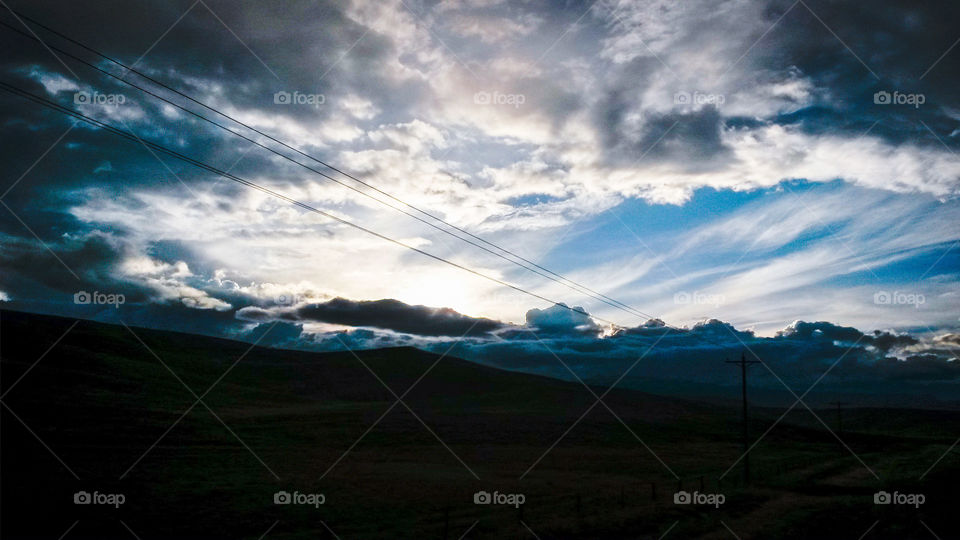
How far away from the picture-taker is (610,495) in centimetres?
3984

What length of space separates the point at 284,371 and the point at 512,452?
137058 millimetres

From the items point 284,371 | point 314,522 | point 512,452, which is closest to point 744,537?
point 314,522

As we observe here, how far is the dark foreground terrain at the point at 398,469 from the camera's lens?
2997cm

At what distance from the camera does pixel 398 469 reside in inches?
2251

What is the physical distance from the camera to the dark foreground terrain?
30.0 meters

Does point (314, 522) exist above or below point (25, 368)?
below

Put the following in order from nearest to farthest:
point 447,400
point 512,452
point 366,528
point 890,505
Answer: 1. point 366,528
2. point 890,505
3. point 512,452
4. point 447,400

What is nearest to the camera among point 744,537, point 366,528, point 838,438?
point 744,537

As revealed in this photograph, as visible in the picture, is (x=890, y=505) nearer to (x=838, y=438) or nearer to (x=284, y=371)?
(x=838, y=438)

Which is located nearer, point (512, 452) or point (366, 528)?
point (366, 528)

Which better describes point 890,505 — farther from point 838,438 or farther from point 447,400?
point 447,400

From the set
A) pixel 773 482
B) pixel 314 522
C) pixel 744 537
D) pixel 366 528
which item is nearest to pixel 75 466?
pixel 314 522

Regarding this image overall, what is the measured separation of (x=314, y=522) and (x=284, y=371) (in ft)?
574

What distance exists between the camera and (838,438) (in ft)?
364
